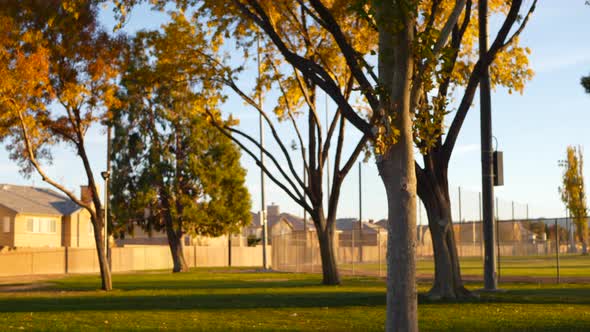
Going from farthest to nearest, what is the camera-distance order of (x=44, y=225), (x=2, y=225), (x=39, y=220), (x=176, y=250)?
(x=44, y=225) → (x=39, y=220) → (x=2, y=225) → (x=176, y=250)

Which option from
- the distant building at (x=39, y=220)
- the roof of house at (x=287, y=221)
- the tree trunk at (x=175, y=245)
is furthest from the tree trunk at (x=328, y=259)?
the roof of house at (x=287, y=221)

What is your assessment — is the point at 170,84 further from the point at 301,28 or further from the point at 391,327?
the point at 391,327

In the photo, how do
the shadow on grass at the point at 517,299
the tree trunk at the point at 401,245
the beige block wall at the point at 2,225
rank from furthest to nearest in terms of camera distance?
the beige block wall at the point at 2,225 → the shadow on grass at the point at 517,299 → the tree trunk at the point at 401,245

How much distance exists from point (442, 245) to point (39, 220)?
50.4 m

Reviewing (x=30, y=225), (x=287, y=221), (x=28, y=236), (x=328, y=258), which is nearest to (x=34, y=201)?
(x=30, y=225)

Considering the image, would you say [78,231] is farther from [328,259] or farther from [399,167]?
[399,167]

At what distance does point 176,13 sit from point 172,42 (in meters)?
1.18

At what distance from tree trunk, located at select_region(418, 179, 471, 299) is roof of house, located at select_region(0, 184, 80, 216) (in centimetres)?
4822

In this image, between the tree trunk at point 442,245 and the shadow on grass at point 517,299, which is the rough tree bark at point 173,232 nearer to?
the shadow on grass at point 517,299

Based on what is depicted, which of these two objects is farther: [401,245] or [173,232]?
[173,232]

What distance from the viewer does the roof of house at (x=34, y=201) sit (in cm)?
6412

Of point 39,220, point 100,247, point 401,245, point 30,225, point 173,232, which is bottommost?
point 100,247

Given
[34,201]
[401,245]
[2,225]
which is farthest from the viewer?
[34,201]

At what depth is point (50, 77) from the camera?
2609 centimetres
